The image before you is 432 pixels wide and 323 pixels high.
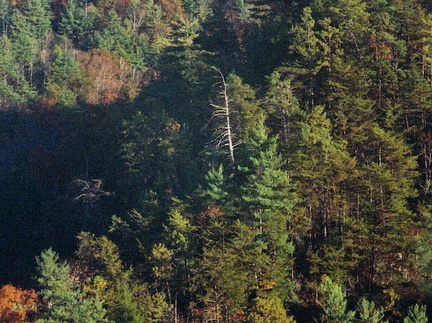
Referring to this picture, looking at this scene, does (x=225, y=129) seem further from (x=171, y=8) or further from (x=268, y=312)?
(x=171, y=8)

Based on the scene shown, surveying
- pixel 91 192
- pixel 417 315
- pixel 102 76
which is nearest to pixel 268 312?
pixel 417 315

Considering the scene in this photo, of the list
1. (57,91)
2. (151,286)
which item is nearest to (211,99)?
(151,286)

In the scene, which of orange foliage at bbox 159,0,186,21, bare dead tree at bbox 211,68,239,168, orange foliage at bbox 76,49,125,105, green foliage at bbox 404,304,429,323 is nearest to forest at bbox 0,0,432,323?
green foliage at bbox 404,304,429,323

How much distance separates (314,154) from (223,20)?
2110 cm

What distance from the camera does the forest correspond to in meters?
33.5

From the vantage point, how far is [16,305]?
121ft

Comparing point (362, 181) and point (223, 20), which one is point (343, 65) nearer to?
point (362, 181)

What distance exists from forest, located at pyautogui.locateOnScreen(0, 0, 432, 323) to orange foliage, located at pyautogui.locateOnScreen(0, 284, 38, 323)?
13 cm

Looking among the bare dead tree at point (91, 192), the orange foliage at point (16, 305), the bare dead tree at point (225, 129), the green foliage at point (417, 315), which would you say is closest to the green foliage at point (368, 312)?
the green foliage at point (417, 315)

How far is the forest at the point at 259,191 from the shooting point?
3350 centimetres

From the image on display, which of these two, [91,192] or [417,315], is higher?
[91,192]

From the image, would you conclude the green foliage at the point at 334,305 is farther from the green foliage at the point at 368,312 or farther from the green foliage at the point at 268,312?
the green foliage at the point at 268,312

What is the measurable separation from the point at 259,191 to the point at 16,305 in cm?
1418

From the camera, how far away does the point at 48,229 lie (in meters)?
53.6
